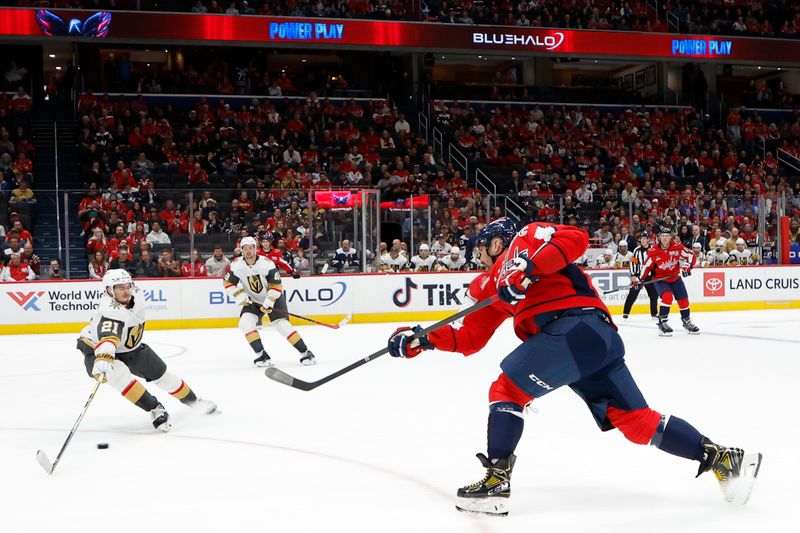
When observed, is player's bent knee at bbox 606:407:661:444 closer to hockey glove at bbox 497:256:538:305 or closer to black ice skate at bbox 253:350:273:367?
hockey glove at bbox 497:256:538:305

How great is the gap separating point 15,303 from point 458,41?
40.4 ft

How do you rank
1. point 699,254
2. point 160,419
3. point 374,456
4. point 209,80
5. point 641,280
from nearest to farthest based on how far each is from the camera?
point 374,456
point 160,419
point 641,280
point 699,254
point 209,80

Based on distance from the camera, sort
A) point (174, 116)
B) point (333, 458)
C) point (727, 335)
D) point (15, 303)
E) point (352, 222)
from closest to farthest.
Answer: point (333, 458) → point (727, 335) → point (15, 303) → point (352, 222) → point (174, 116)

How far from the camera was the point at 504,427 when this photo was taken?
326 cm

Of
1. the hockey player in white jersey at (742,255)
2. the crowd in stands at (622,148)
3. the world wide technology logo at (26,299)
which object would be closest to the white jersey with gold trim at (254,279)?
the world wide technology logo at (26,299)

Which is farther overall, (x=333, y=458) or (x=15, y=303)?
(x=15, y=303)

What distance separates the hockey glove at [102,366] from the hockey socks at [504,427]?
232cm

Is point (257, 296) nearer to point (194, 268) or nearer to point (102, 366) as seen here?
point (102, 366)

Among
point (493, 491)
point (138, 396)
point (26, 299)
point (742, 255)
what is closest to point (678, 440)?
point (493, 491)

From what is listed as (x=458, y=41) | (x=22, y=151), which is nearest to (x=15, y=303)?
(x=22, y=151)

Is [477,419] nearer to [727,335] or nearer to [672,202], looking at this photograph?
[727,335]

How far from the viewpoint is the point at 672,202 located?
1375 cm

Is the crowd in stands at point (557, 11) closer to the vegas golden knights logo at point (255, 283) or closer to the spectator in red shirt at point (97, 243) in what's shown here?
the spectator in red shirt at point (97, 243)

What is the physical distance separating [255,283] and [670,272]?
5102 mm
